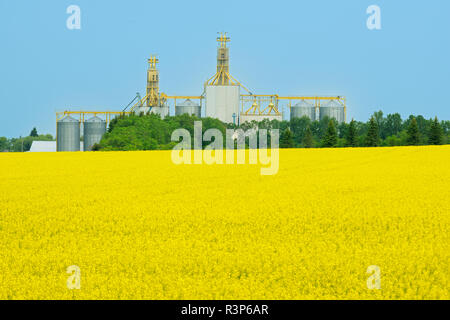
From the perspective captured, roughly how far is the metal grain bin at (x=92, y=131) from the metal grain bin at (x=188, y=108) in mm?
19210

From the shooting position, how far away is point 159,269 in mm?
11242

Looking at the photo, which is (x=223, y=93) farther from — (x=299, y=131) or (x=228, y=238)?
(x=228, y=238)

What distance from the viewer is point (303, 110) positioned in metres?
130

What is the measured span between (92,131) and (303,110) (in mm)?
44845

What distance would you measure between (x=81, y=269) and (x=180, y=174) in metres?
22.5

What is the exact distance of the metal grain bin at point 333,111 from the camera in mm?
129125

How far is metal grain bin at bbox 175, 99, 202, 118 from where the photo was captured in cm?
12781

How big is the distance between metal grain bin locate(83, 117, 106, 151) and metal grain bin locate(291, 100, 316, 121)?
4010cm

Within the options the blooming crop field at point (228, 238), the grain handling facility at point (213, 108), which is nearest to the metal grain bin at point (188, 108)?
the grain handling facility at point (213, 108)

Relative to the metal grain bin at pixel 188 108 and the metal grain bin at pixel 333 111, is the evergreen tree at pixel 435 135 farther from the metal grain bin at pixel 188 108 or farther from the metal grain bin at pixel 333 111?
the metal grain bin at pixel 188 108

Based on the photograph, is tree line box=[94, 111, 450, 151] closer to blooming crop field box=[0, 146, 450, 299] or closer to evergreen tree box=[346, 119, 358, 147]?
evergreen tree box=[346, 119, 358, 147]
